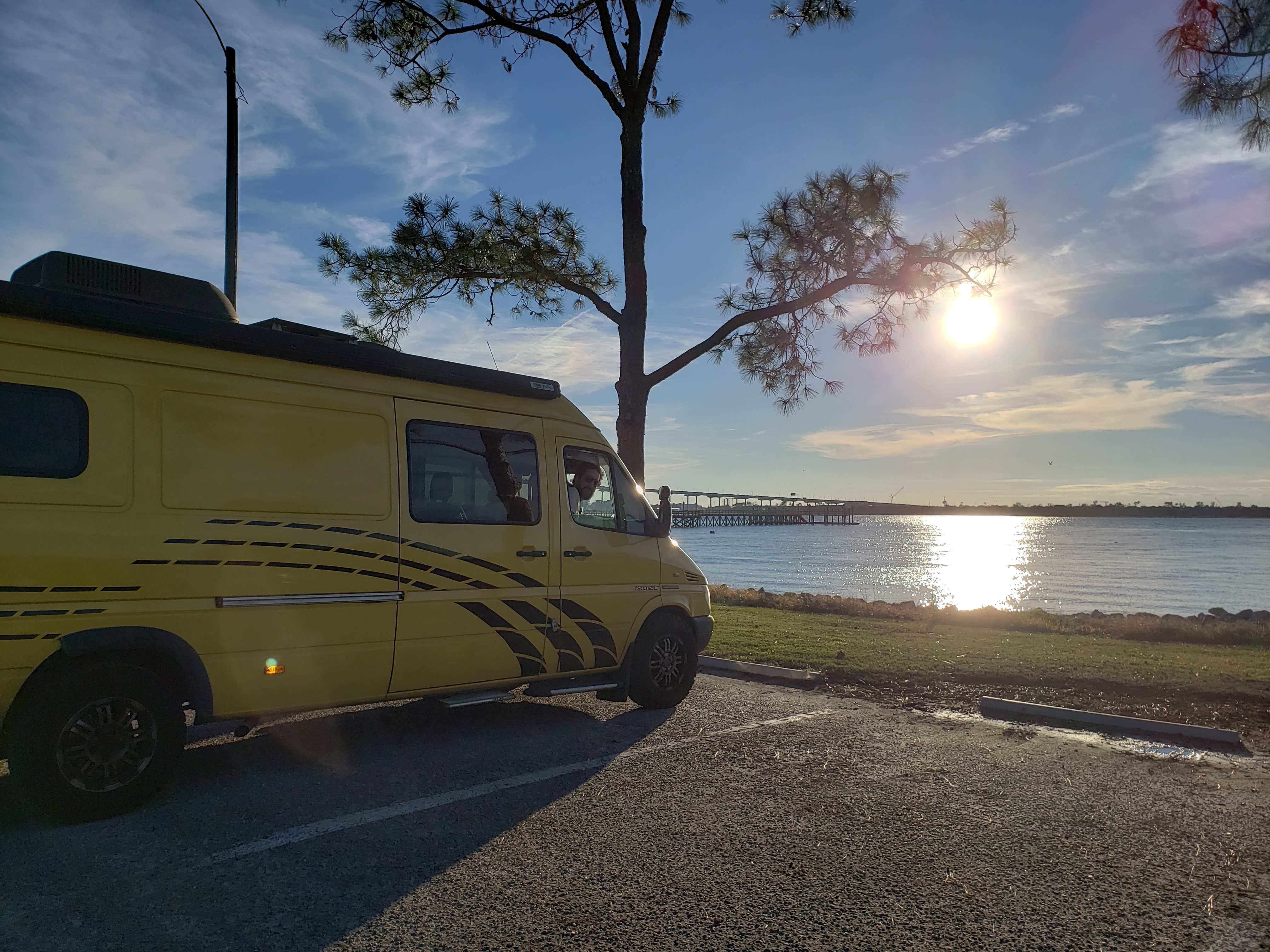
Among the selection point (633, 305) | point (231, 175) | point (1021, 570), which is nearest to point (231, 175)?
point (231, 175)

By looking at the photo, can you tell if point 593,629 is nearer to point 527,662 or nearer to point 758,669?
point 527,662

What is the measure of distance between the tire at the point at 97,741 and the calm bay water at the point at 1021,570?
82.4ft

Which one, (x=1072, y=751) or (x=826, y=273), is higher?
(x=826, y=273)

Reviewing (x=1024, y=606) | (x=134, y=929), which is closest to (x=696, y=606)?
(x=134, y=929)

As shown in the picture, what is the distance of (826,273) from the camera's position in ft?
39.5

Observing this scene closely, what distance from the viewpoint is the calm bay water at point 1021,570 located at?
1629 inches

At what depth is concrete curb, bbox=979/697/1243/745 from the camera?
231 inches

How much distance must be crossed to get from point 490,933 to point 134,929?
1.35 meters

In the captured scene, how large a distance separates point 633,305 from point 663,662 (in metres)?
6.02

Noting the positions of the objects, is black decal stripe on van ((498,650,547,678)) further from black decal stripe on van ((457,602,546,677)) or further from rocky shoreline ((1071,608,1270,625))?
rocky shoreline ((1071,608,1270,625))

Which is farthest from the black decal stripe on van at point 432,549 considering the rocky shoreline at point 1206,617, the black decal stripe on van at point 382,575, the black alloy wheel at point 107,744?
the rocky shoreline at point 1206,617

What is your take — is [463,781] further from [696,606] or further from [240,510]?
[696,606]

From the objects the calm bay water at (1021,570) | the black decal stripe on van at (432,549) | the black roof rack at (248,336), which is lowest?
the calm bay water at (1021,570)

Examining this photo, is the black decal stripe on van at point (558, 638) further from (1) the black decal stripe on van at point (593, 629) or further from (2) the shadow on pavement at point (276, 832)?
(2) the shadow on pavement at point (276, 832)
